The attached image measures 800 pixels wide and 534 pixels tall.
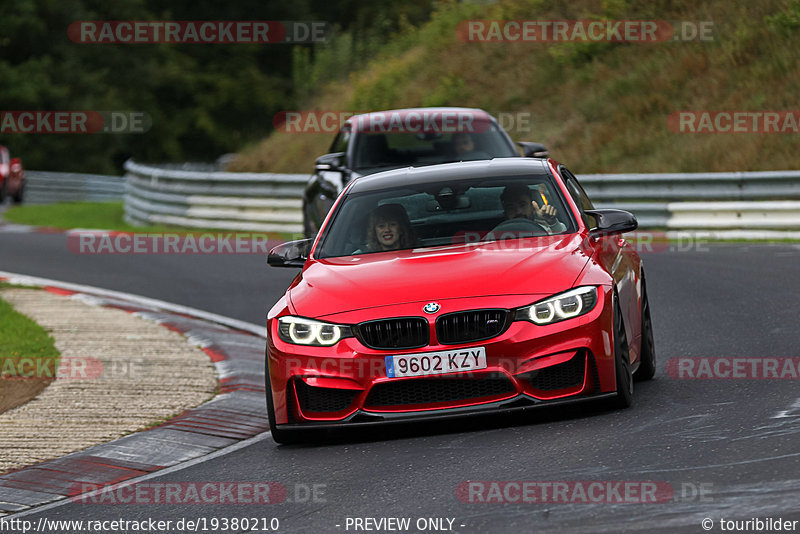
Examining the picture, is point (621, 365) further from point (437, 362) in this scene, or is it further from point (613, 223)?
point (613, 223)

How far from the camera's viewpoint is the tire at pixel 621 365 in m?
7.60

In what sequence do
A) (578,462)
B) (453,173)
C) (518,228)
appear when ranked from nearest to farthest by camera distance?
(578,462) < (518,228) < (453,173)

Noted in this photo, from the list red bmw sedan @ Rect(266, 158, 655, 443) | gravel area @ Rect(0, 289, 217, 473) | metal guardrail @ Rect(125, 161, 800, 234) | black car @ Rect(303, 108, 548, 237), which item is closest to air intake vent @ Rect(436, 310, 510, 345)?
red bmw sedan @ Rect(266, 158, 655, 443)

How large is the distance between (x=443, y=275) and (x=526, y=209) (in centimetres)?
121

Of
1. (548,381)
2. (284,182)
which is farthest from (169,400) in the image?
(284,182)

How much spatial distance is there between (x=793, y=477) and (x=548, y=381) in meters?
1.71

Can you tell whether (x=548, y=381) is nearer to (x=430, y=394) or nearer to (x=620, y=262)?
(x=430, y=394)

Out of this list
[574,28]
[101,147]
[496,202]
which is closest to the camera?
[496,202]

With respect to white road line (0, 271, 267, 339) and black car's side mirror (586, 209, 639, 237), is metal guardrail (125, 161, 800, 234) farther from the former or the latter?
black car's side mirror (586, 209, 639, 237)

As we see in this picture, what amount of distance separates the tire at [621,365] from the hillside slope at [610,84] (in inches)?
597

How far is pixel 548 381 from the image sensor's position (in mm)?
7465

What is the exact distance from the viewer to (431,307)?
24.5 feet

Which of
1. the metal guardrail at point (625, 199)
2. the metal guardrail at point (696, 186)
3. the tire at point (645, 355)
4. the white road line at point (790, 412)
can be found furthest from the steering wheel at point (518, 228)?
the metal guardrail at point (696, 186)

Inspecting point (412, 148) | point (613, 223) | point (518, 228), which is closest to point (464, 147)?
point (412, 148)
